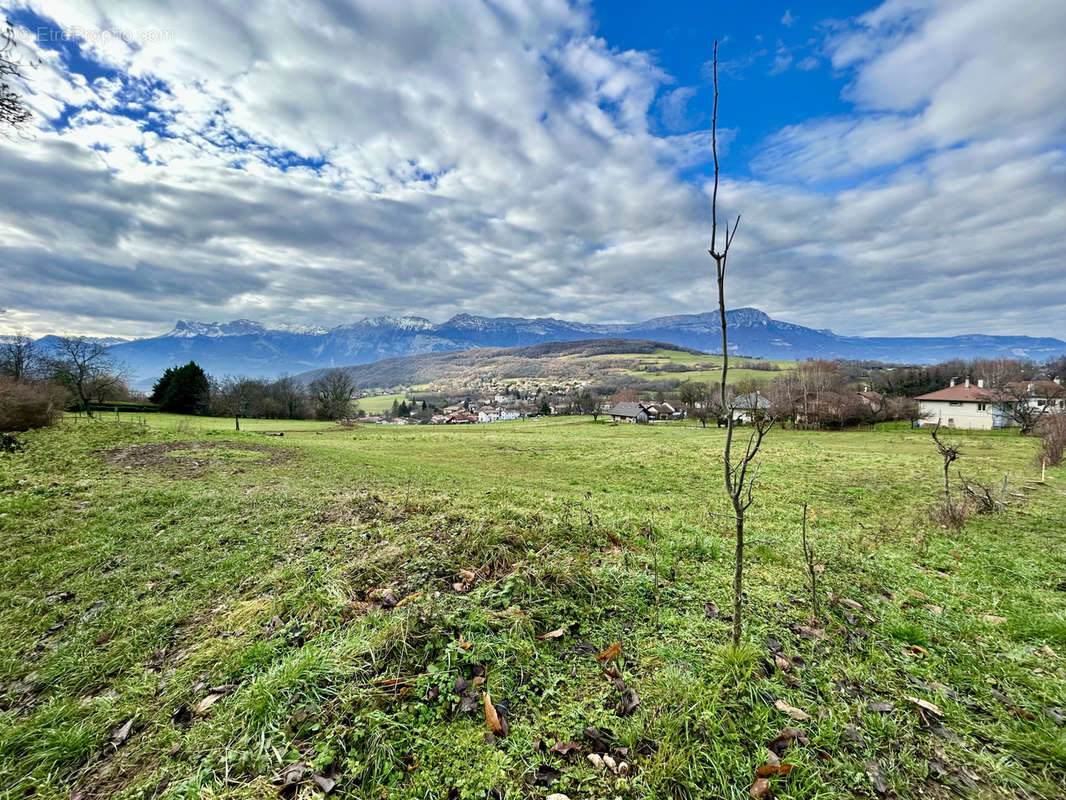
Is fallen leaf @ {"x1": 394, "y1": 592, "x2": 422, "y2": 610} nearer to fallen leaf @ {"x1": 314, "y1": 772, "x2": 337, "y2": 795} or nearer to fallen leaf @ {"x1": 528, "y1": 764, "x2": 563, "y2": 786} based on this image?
fallen leaf @ {"x1": 314, "y1": 772, "x2": 337, "y2": 795}

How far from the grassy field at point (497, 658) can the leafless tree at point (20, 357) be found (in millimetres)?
54480

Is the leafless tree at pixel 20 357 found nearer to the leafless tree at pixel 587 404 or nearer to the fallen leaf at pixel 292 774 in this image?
the fallen leaf at pixel 292 774

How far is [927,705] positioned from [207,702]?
17.9 ft

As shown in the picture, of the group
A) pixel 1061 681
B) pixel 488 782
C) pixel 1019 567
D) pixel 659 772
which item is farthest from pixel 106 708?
pixel 1019 567

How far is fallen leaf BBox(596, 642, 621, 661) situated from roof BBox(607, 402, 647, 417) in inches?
2980

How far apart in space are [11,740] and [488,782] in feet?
10.6

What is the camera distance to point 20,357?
42844mm

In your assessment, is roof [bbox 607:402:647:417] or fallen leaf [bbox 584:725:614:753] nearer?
fallen leaf [bbox 584:725:614:753]

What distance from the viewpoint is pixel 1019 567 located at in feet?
20.8

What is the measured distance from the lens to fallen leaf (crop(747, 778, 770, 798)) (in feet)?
7.79

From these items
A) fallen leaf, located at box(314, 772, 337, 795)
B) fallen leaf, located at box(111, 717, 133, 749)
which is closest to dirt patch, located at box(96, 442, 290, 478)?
fallen leaf, located at box(111, 717, 133, 749)

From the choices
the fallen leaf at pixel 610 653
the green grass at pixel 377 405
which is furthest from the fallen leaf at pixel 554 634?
the green grass at pixel 377 405

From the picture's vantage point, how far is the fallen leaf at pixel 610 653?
3.54 metres

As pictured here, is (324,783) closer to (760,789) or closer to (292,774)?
(292,774)
